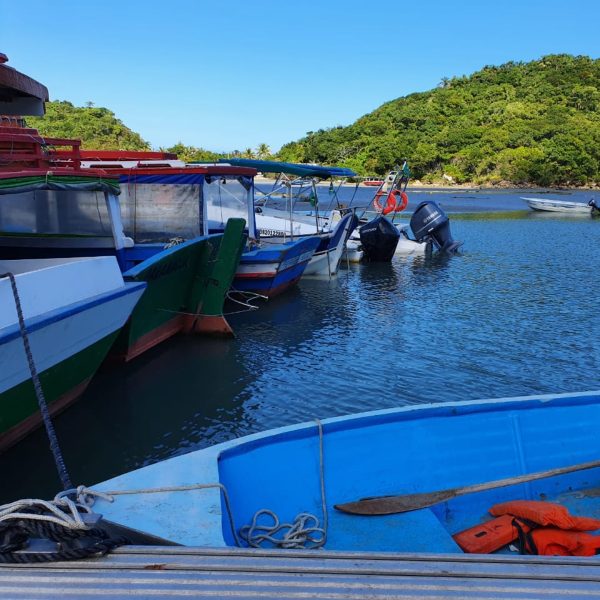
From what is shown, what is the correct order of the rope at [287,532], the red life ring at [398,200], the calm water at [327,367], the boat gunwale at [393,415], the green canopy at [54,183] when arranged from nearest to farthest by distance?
the rope at [287,532], the boat gunwale at [393,415], the calm water at [327,367], the green canopy at [54,183], the red life ring at [398,200]

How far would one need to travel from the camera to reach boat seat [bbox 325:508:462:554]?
459 cm

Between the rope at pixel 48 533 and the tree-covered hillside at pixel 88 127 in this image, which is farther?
the tree-covered hillside at pixel 88 127

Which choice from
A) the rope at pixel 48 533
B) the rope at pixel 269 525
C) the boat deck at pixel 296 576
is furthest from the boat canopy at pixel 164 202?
the boat deck at pixel 296 576

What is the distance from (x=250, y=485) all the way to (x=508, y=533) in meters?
1.98

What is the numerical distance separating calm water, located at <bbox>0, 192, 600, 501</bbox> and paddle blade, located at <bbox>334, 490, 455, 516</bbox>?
3175 mm

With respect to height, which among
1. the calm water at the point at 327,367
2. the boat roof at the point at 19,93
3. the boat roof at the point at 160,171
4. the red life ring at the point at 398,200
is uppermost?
the boat roof at the point at 19,93

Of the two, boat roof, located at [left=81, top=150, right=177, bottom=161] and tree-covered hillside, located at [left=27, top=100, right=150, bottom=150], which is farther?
tree-covered hillside, located at [left=27, top=100, right=150, bottom=150]

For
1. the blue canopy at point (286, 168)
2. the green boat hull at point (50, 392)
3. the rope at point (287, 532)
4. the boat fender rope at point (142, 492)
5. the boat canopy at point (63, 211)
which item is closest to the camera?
the boat fender rope at point (142, 492)

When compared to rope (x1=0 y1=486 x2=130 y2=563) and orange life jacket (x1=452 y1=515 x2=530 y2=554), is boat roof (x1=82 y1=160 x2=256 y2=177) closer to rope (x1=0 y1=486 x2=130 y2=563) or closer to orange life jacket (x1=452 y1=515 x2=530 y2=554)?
orange life jacket (x1=452 y1=515 x2=530 y2=554)

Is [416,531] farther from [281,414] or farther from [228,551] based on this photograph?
[281,414]

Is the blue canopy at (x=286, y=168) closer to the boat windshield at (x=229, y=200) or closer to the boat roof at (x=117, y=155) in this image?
the boat windshield at (x=229, y=200)

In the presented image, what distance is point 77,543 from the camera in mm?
2721

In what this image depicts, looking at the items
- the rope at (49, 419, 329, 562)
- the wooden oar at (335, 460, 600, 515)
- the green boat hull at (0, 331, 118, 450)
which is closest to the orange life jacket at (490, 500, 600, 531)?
the wooden oar at (335, 460, 600, 515)

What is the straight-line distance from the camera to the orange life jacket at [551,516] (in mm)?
4551
